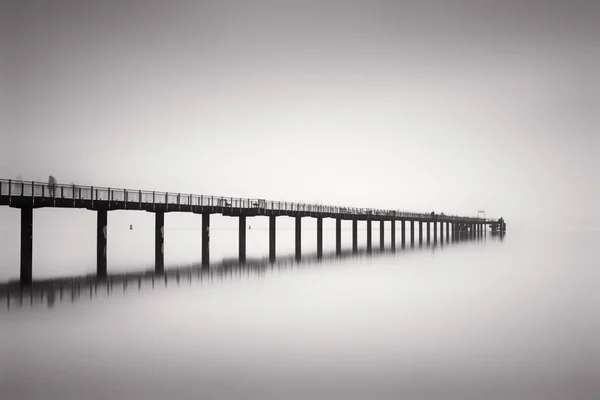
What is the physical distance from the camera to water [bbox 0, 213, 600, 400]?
1435 centimetres

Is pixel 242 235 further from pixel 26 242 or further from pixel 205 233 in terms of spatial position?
pixel 26 242

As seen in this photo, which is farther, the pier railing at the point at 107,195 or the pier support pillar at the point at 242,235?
the pier support pillar at the point at 242,235

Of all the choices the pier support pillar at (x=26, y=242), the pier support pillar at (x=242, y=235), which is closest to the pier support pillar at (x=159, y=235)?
the pier support pillar at (x=242, y=235)

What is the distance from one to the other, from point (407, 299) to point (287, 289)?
6047 millimetres

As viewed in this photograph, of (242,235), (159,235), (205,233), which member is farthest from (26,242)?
(242,235)

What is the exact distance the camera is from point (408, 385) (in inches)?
578

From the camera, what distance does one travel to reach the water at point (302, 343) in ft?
47.1

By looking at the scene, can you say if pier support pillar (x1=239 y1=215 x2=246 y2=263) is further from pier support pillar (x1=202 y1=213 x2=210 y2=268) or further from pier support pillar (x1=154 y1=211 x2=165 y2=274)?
pier support pillar (x1=154 y1=211 x2=165 y2=274)

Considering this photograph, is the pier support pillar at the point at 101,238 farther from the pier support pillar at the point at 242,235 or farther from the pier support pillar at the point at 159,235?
the pier support pillar at the point at 242,235

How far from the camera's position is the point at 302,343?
19000mm

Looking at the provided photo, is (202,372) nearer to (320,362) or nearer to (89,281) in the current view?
(320,362)

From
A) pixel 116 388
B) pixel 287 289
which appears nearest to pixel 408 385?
pixel 116 388

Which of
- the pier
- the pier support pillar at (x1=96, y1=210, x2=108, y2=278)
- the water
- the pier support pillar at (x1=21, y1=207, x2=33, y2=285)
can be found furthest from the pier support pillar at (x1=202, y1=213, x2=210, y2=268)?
the pier support pillar at (x1=21, y1=207, x2=33, y2=285)

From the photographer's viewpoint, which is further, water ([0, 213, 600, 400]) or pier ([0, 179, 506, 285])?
pier ([0, 179, 506, 285])
